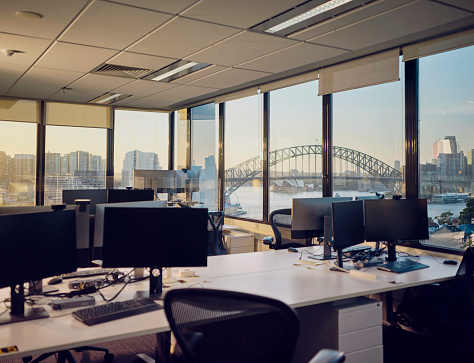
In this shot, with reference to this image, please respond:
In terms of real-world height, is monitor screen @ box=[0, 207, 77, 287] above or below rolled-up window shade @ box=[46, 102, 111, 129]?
below

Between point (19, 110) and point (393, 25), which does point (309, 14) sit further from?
point (19, 110)

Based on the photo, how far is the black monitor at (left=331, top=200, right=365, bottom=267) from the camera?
128 inches

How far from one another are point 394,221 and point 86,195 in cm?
297

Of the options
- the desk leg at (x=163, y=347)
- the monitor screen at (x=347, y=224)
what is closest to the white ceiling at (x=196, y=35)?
the monitor screen at (x=347, y=224)

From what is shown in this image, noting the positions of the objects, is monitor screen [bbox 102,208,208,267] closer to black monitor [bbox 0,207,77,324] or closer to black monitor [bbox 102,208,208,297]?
black monitor [bbox 102,208,208,297]

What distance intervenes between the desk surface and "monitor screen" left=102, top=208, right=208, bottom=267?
0.84ft

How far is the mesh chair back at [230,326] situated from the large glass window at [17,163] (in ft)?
20.7

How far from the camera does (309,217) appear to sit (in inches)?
151

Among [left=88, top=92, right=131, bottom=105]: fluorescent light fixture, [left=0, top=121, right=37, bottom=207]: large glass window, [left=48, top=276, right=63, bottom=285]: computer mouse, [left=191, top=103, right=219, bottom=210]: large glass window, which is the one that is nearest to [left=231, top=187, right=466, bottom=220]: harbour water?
[left=191, top=103, right=219, bottom=210]: large glass window

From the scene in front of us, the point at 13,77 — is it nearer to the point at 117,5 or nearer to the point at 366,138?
the point at 117,5

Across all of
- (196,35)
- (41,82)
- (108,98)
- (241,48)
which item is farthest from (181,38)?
(108,98)

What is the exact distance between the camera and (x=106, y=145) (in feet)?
25.1

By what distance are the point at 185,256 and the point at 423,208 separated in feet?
7.40

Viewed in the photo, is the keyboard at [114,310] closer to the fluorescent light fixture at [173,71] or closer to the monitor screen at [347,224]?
the monitor screen at [347,224]
